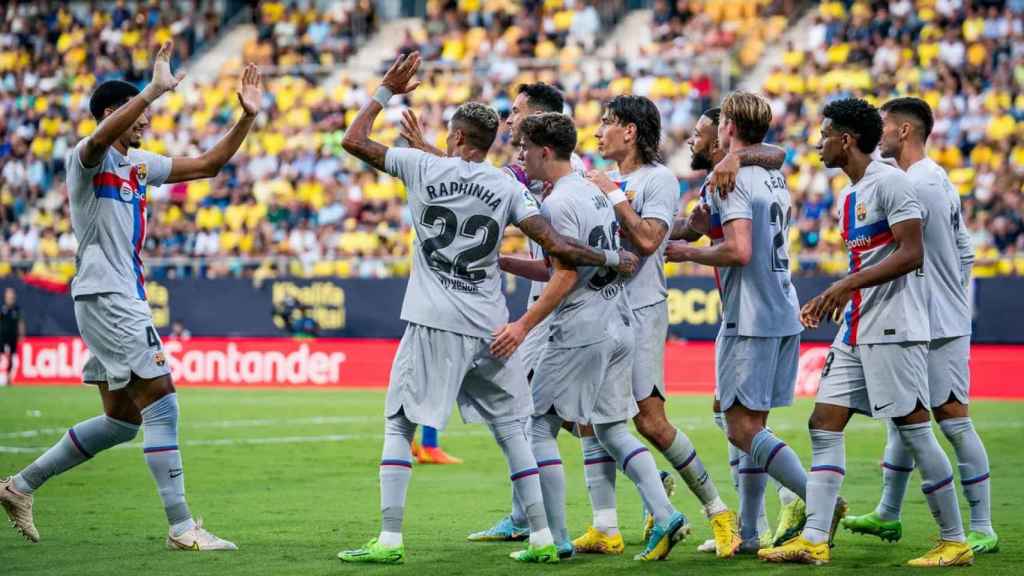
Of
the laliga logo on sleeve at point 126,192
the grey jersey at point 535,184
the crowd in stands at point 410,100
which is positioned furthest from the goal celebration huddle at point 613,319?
the crowd in stands at point 410,100

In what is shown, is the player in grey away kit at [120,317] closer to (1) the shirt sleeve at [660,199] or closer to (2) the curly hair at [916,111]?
(1) the shirt sleeve at [660,199]

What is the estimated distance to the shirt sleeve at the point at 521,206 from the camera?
26.1ft

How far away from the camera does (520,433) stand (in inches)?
319

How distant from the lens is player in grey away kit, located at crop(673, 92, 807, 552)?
825cm

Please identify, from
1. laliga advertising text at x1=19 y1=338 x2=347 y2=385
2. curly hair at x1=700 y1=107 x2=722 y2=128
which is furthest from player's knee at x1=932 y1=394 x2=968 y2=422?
laliga advertising text at x1=19 y1=338 x2=347 y2=385

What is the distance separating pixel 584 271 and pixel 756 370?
114 cm

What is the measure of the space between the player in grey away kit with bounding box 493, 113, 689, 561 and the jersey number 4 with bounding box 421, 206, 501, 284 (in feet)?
1.29

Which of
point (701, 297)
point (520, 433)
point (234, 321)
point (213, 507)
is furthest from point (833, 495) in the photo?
point (234, 321)

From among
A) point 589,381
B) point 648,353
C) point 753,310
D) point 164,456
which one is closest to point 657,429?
point 648,353

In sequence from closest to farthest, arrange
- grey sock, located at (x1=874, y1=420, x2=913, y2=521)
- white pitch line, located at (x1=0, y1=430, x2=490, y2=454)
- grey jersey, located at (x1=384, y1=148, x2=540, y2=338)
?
1. grey jersey, located at (x1=384, y1=148, x2=540, y2=338)
2. grey sock, located at (x1=874, y1=420, x2=913, y2=521)
3. white pitch line, located at (x1=0, y1=430, x2=490, y2=454)

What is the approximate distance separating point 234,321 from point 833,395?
2128 centimetres

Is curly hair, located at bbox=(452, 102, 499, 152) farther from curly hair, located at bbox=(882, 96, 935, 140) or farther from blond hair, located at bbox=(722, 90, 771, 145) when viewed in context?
curly hair, located at bbox=(882, 96, 935, 140)

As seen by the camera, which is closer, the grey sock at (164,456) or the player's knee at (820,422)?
the player's knee at (820,422)

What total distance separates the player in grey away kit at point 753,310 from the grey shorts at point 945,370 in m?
0.90
